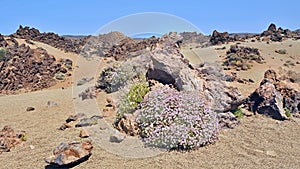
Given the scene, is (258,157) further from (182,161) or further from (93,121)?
(93,121)

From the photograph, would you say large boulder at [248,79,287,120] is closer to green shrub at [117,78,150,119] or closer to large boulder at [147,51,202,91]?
large boulder at [147,51,202,91]

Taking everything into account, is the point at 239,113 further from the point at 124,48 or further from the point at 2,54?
the point at 124,48

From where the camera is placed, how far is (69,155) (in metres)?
6.05

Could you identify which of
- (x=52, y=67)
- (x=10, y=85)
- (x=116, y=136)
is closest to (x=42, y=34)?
(x=52, y=67)

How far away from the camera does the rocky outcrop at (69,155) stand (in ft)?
19.5

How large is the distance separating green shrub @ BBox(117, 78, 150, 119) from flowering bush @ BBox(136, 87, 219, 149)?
1.21 ft

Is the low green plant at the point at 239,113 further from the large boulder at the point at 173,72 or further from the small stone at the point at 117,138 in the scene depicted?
the small stone at the point at 117,138

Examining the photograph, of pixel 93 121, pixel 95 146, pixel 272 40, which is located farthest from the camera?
pixel 272 40

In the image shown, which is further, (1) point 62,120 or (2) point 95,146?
(1) point 62,120

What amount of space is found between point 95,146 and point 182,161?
191cm

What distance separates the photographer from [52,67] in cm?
2355

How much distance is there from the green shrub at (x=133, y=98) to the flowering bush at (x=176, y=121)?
14.5 inches

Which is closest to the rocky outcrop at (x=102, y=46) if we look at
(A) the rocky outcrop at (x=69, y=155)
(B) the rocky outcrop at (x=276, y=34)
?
(B) the rocky outcrop at (x=276, y=34)

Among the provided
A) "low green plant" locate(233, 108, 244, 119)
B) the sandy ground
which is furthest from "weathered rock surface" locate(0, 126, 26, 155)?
"low green plant" locate(233, 108, 244, 119)
